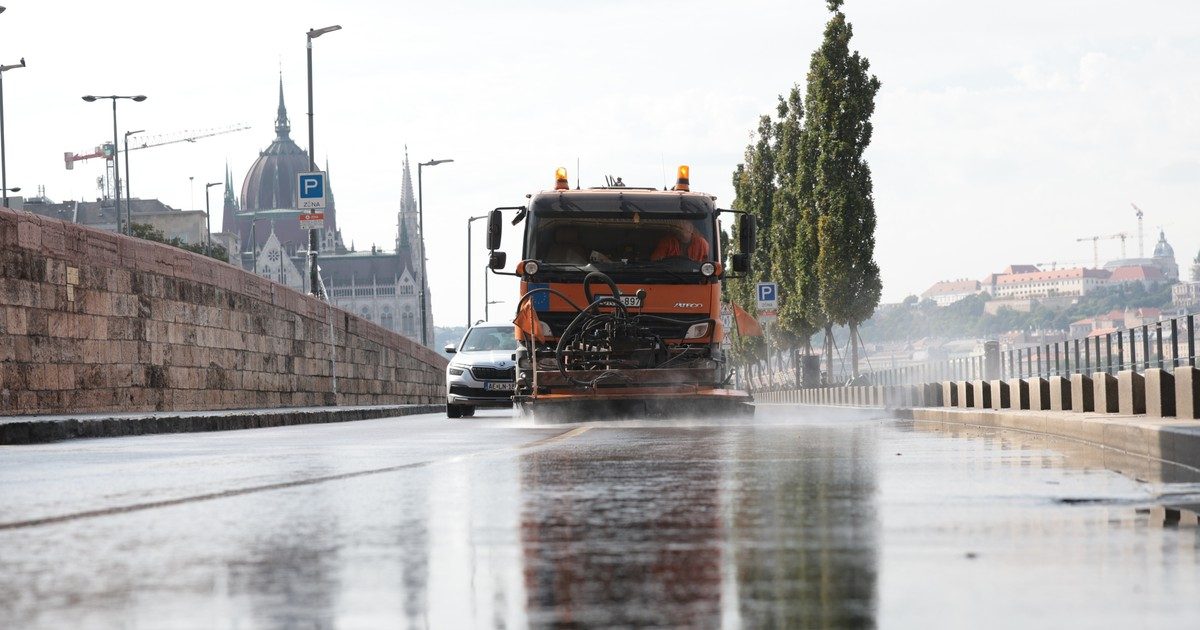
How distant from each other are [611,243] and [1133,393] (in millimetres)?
6494

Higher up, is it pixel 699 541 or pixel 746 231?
pixel 746 231

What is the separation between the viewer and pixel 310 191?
34.9 metres

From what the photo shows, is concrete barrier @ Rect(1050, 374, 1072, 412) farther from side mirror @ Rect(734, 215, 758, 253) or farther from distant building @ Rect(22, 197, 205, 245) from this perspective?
distant building @ Rect(22, 197, 205, 245)

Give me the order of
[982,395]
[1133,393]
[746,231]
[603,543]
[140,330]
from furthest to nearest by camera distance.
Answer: [982,395] → [140,330] → [746,231] → [1133,393] → [603,543]

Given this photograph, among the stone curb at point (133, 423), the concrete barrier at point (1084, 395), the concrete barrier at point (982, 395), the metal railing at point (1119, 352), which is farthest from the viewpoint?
the concrete barrier at point (982, 395)

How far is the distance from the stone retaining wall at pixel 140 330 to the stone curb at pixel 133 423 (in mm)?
1430

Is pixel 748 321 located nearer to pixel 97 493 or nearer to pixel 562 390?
pixel 562 390

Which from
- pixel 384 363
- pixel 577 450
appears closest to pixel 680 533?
pixel 577 450

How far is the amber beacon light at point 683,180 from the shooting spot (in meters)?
23.5

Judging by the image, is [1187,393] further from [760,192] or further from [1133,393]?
[760,192]

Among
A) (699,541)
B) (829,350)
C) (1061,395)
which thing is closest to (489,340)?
(1061,395)

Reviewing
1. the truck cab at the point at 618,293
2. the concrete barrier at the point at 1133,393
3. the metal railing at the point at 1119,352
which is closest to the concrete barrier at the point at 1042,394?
the metal railing at the point at 1119,352

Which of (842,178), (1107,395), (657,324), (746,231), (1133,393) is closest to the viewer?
(1133,393)

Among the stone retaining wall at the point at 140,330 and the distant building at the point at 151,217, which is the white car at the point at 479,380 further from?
the distant building at the point at 151,217
